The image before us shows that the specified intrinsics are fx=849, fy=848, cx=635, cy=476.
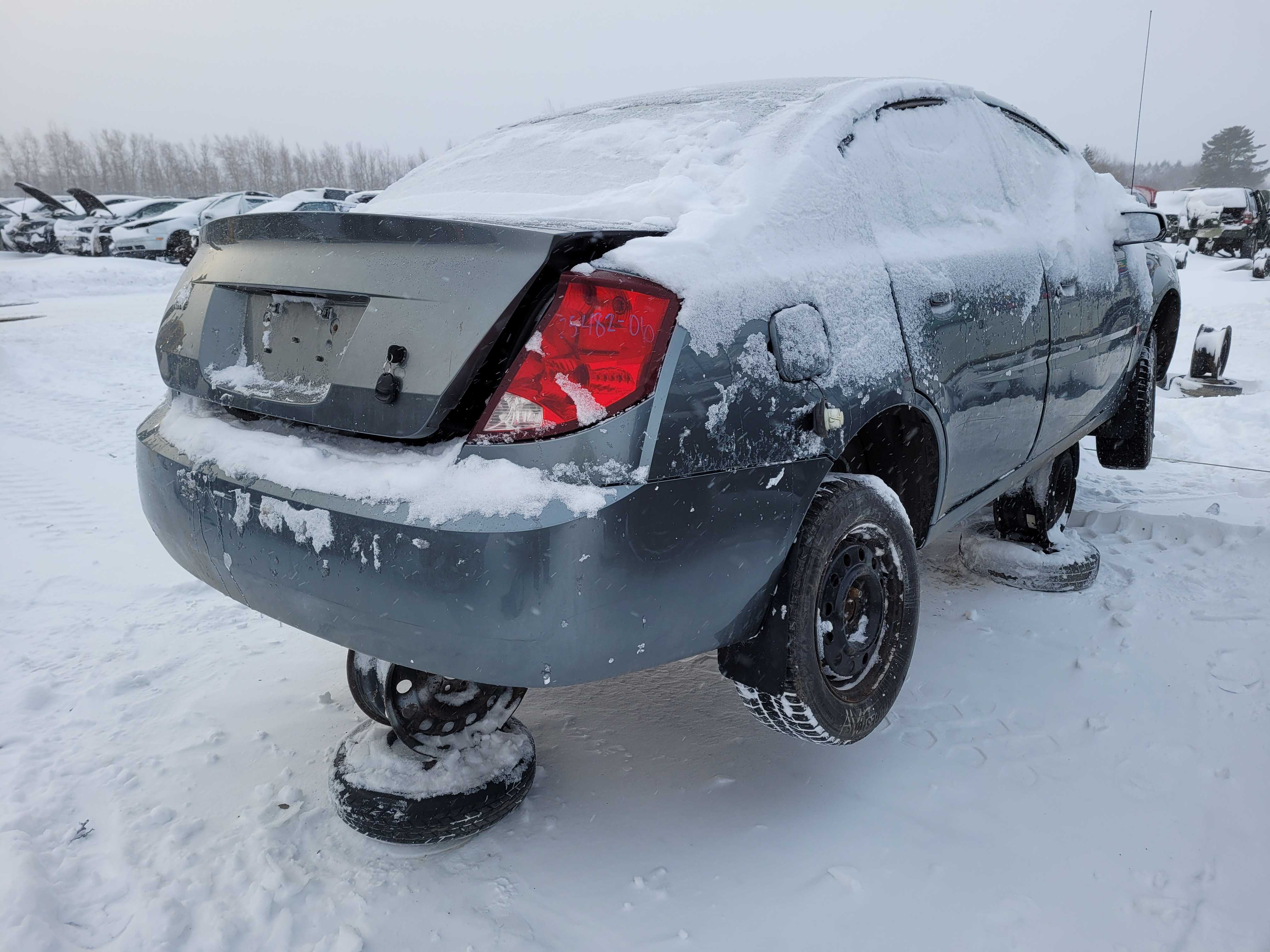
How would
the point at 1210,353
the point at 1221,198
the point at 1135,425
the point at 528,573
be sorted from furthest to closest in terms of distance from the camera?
the point at 1221,198
the point at 1210,353
the point at 1135,425
the point at 528,573

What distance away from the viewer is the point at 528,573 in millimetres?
1414

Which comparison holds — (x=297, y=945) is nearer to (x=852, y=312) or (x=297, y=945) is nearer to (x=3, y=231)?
(x=852, y=312)

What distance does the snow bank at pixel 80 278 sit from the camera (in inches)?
515

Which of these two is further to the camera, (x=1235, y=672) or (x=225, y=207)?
(x=225, y=207)

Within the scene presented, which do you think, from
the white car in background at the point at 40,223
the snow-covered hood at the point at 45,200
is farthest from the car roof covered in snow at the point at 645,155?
the white car in background at the point at 40,223

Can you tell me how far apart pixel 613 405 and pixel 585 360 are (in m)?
0.09

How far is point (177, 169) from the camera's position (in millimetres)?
77125

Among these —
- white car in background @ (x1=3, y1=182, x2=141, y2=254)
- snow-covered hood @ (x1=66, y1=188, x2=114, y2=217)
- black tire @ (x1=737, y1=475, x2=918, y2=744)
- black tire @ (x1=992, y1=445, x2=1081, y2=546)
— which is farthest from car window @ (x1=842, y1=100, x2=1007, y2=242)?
white car in background @ (x1=3, y1=182, x2=141, y2=254)

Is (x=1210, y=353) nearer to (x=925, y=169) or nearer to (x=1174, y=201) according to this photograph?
(x=925, y=169)

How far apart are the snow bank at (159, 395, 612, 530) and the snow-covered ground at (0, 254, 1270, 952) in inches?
33.0

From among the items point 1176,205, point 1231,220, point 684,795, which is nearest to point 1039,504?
point 684,795

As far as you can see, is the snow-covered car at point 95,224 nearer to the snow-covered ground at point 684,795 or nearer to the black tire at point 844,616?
the snow-covered ground at point 684,795

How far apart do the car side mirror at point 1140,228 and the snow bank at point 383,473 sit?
2872 millimetres

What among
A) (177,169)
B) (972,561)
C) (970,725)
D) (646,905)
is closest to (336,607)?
(646,905)
